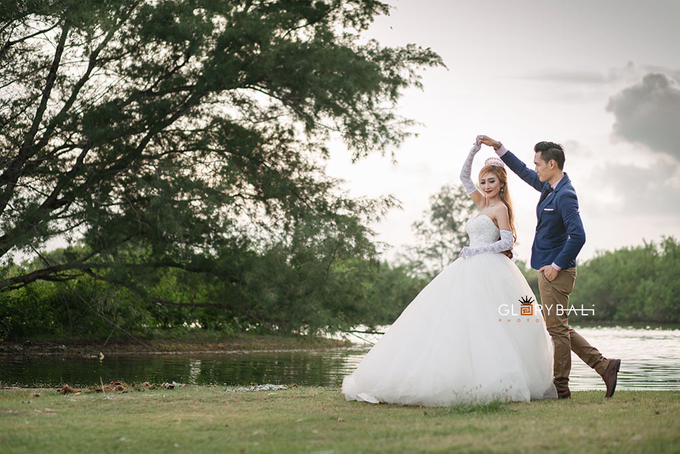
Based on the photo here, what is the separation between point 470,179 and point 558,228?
42.0 inches

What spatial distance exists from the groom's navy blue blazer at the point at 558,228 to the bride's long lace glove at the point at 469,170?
2.35 feet

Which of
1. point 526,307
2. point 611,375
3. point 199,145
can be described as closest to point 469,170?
point 526,307

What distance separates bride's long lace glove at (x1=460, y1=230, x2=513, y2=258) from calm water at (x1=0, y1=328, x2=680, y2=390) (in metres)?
3.96

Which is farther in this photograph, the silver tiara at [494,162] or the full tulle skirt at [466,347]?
the silver tiara at [494,162]

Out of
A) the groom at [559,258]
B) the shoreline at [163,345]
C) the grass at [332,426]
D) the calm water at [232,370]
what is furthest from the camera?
the shoreline at [163,345]

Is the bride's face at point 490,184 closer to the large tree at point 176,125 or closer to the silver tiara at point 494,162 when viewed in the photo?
the silver tiara at point 494,162

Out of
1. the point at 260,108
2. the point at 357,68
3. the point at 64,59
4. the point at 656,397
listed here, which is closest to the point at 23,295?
the point at 64,59

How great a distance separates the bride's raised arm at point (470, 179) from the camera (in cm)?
727

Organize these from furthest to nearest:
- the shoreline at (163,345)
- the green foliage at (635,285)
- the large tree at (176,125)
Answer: the green foliage at (635,285) < the shoreline at (163,345) < the large tree at (176,125)

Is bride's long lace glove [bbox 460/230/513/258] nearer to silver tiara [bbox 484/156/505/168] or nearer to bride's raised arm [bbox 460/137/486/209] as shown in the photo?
bride's raised arm [bbox 460/137/486/209]

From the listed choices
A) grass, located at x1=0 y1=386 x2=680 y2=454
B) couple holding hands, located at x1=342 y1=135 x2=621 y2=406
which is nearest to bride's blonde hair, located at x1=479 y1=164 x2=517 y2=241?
couple holding hands, located at x1=342 y1=135 x2=621 y2=406

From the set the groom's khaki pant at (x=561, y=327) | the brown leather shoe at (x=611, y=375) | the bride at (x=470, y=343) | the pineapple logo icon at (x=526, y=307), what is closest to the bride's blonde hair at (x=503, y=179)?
the bride at (x=470, y=343)

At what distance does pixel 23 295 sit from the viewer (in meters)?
18.6

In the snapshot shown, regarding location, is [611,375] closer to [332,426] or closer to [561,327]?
[561,327]
